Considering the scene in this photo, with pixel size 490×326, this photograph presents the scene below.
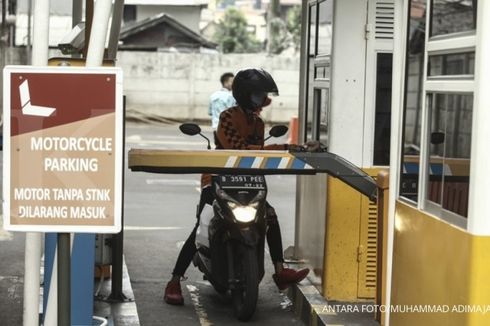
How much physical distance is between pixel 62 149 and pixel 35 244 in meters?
0.73

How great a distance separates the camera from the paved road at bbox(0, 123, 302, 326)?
6.64 metres

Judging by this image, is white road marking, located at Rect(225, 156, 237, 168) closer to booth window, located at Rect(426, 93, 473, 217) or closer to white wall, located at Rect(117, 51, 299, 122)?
booth window, located at Rect(426, 93, 473, 217)

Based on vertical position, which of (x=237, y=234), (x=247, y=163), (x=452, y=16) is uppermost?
(x=452, y=16)

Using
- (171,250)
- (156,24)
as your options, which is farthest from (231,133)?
(156,24)

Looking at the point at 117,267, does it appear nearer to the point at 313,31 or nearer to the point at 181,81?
the point at 313,31

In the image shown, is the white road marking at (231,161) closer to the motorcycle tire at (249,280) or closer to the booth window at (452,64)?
the motorcycle tire at (249,280)

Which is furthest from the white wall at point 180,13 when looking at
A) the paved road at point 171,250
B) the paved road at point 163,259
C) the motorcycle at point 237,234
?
the motorcycle at point 237,234

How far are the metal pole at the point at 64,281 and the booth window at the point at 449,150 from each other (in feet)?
5.68

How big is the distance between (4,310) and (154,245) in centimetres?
285

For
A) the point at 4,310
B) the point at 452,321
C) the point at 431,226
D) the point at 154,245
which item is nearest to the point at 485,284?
the point at 452,321

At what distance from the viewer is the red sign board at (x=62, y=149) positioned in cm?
354

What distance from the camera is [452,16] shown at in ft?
14.0

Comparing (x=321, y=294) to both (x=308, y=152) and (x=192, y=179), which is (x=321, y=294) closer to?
(x=308, y=152)

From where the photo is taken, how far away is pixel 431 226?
4.38 m
